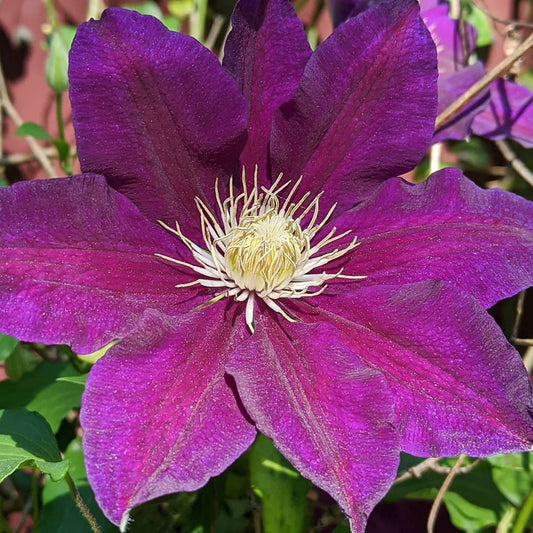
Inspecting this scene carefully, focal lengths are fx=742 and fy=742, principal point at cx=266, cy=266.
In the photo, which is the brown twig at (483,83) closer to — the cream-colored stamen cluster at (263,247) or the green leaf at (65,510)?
the cream-colored stamen cluster at (263,247)

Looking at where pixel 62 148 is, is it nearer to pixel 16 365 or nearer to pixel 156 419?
pixel 16 365

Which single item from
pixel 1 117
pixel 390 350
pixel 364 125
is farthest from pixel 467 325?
pixel 1 117

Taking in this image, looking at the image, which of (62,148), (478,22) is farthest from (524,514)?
(478,22)

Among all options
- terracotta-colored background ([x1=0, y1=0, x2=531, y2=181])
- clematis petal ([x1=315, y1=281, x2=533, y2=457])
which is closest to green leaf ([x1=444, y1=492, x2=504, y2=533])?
clematis petal ([x1=315, y1=281, x2=533, y2=457])

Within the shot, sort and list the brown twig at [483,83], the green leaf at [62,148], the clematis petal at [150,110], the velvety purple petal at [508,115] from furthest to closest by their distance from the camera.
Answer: the green leaf at [62,148] < the velvety purple petal at [508,115] < the brown twig at [483,83] < the clematis petal at [150,110]

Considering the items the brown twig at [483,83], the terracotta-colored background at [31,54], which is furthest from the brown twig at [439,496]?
the terracotta-colored background at [31,54]
